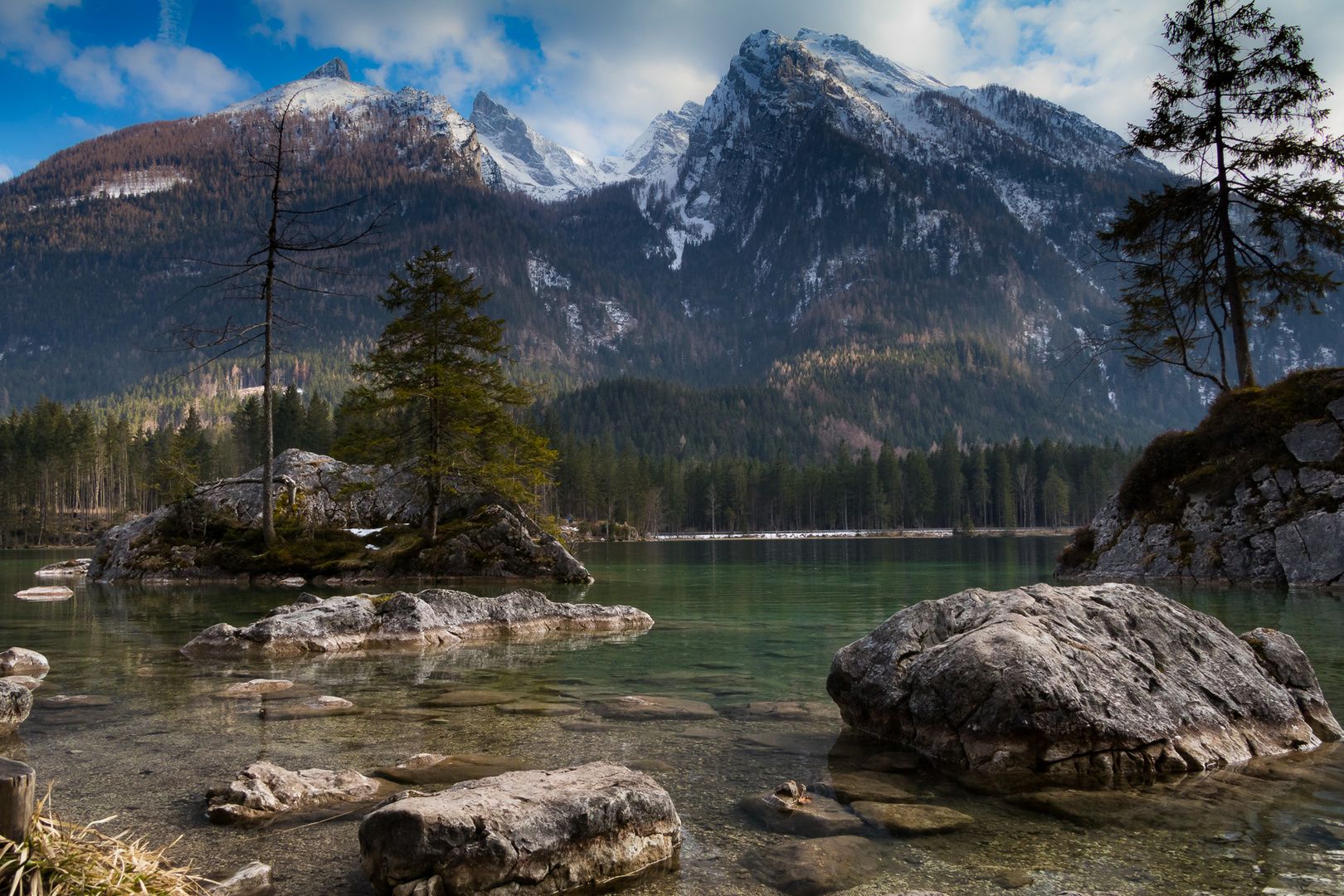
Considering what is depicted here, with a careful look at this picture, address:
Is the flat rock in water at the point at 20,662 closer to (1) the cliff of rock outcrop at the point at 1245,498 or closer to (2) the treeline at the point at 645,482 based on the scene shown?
(1) the cliff of rock outcrop at the point at 1245,498

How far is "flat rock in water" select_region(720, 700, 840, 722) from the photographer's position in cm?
947

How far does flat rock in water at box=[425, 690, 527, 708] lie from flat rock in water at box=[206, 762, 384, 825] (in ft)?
11.3

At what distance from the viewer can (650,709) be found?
9.89 metres

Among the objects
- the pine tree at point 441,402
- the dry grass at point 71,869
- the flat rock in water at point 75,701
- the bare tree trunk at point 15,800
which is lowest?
the flat rock in water at point 75,701

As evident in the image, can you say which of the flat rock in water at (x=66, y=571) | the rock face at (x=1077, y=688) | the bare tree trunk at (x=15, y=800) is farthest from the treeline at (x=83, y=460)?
the bare tree trunk at (x=15, y=800)

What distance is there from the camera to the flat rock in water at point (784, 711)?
9469 millimetres

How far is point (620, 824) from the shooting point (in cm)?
513

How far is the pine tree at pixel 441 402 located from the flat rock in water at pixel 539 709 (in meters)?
21.4

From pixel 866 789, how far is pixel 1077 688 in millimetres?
2462

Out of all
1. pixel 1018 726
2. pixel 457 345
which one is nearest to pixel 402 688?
pixel 1018 726

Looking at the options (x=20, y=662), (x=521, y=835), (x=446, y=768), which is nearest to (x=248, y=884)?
(x=521, y=835)

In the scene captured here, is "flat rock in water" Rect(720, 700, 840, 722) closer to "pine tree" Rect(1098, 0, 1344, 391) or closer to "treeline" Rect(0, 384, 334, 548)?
"pine tree" Rect(1098, 0, 1344, 391)

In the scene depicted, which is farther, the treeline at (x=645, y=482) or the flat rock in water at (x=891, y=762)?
the treeline at (x=645, y=482)

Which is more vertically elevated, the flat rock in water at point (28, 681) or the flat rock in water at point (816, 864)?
the flat rock in water at point (816, 864)
